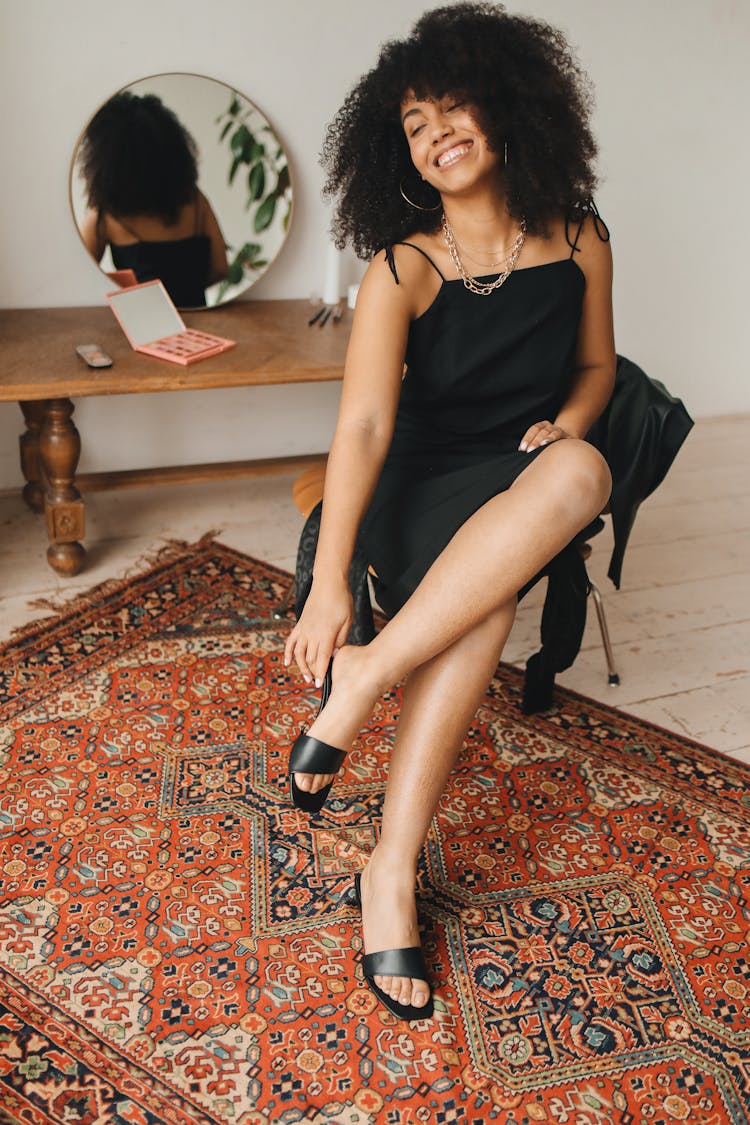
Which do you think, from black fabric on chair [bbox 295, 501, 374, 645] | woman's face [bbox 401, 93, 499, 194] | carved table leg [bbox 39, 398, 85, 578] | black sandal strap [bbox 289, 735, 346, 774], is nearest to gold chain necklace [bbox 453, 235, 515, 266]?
woman's face [bbox 401, 93, 499, 194]

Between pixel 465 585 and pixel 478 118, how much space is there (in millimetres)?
796

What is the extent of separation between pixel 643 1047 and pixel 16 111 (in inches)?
94.1

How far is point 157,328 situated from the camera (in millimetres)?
2426

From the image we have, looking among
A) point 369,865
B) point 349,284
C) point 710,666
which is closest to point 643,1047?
point 369,865

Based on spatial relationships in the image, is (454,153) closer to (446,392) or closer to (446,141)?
(446,141)

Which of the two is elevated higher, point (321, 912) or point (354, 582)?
point (354, 582)

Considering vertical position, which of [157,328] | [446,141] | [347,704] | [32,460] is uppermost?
[446,141]

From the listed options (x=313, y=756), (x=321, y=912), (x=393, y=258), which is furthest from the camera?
(x=393, y=258)

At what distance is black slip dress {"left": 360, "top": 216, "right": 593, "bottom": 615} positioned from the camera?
1.68 metres

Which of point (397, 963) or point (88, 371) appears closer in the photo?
point (397, 963)

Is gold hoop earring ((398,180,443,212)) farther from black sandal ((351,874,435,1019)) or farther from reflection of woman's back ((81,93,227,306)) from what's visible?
black sandal ((351,874,435,1019))

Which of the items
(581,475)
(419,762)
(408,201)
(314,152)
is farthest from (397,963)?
(314,152)

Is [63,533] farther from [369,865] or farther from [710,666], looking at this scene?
[710,666]

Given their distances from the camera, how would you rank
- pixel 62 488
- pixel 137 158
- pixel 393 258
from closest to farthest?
pixel 393 258 < pixel 62 488 < pixel 137 158
